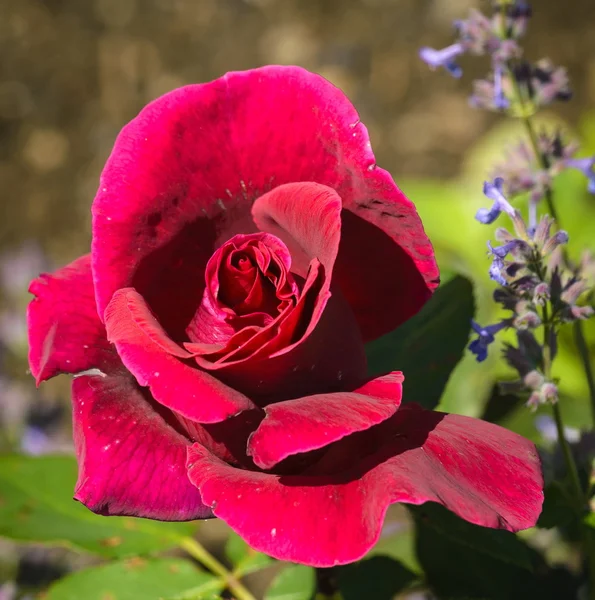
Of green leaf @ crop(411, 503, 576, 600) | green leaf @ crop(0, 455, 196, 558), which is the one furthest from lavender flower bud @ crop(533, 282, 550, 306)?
green leaf @ crop(0, 455, 196, 558)

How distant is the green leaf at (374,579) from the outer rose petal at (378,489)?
37 centimetres

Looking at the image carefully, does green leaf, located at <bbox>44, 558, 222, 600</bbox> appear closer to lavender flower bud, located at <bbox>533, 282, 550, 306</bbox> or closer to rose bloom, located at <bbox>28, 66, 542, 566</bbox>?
rose bloom, located at <bbox>28, 66, 542, 566</bbox>

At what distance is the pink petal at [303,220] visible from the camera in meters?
0.54

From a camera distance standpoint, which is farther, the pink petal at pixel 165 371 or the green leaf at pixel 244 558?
the green leaf at pixel 244 558

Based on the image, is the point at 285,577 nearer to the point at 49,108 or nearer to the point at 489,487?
the point at 489,487

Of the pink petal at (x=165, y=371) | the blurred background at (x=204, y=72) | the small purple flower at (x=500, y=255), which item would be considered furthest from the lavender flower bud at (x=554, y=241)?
the blurred background at (x=204, y=72)

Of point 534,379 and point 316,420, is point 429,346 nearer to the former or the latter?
point 534,379

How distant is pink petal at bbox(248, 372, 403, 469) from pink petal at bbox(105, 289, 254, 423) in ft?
0.08

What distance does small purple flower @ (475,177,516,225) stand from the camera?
66cm

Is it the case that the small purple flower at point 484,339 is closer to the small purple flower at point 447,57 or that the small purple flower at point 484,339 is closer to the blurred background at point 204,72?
the small purple flower at point 447,57

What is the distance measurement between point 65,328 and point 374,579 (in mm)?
481

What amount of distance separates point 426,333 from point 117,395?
360 mm

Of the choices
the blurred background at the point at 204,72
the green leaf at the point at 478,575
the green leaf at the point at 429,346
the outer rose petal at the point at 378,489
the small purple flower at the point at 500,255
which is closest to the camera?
the outer rose petal at the point at 378,489

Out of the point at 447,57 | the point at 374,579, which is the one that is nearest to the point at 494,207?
the point at 447,57
